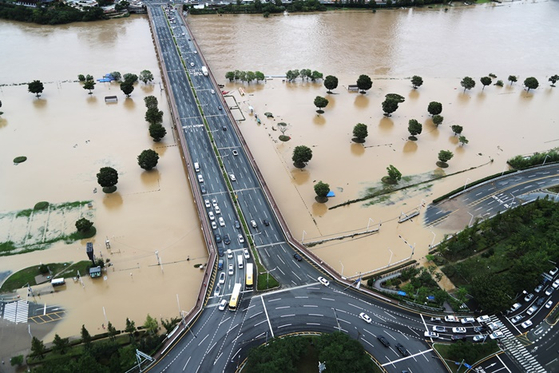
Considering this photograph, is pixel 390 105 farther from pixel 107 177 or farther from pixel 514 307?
pixel 107 177

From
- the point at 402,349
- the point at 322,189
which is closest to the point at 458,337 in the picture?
the point at 402,349

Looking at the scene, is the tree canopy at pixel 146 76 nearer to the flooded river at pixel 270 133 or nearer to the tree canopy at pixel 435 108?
the flooded river at pixel 270 133

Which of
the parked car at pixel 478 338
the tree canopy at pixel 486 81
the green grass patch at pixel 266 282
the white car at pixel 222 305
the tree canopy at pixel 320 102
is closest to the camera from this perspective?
the parked car at pixel 478 338

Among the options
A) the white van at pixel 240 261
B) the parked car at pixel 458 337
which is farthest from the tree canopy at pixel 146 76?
the parked car at pixel 458 337

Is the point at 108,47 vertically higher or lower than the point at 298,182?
higher

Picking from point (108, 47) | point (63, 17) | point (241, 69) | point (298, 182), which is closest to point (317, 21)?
point (241, 69)

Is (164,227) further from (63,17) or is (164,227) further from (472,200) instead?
(63,17)
